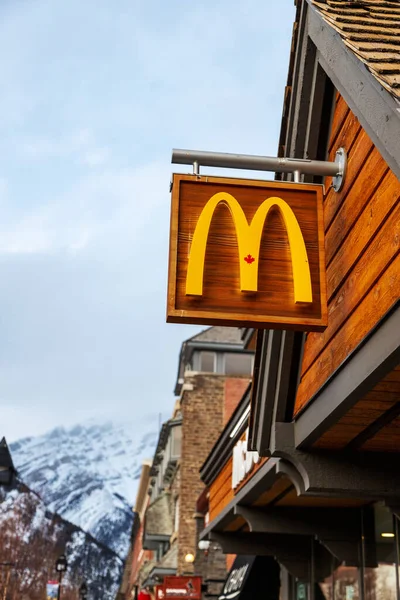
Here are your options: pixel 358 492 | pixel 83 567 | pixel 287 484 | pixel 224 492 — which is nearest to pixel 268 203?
pixel 358 492

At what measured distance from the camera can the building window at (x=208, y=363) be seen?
123ft

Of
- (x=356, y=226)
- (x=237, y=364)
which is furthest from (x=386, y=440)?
(x=237, y=364)

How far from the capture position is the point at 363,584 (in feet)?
33.0

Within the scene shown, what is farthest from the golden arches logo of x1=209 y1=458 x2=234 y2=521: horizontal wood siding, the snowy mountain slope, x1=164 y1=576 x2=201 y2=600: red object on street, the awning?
the snowy mountain slope

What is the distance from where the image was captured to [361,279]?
540 cm

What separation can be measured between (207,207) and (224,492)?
9.48m

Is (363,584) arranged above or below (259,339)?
below

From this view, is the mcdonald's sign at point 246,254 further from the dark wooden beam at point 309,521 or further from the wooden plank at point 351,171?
the dark wooden beam at point 309,521

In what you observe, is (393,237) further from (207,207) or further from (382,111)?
(207,207)

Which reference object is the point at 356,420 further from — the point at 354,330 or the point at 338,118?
the point at 338,118

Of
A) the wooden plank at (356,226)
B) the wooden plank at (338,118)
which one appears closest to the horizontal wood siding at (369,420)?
the wooden plank at (356,226)

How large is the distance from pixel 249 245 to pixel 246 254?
0.08 m

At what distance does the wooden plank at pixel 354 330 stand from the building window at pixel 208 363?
30808 mm

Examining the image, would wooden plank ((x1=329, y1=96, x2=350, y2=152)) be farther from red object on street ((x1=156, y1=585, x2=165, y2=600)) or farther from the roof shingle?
red object on street ((x1=156, y1=585, x2=165, y2=600))
